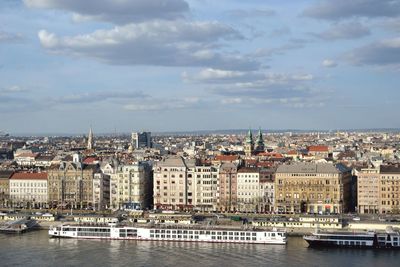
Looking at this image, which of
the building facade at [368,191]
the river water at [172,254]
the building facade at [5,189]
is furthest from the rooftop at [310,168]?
the building facade at [5,189]

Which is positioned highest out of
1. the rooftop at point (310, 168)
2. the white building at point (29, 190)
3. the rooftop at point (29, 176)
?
the rooftop at point (310, 168)

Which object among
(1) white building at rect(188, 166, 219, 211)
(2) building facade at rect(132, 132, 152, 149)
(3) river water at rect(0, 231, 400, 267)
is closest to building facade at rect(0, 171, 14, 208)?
(1) white building at rect(188, 166, 219, 211)

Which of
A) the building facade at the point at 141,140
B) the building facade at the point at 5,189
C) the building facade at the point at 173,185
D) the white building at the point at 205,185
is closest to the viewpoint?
the white building at the point at 205,185

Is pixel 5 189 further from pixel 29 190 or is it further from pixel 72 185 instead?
pixel 72 185

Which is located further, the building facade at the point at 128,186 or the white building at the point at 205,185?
the building facade at the point at 128,186

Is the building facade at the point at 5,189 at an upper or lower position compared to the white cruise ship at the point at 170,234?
upper

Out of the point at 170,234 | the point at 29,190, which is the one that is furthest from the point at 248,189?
the point at 29,190

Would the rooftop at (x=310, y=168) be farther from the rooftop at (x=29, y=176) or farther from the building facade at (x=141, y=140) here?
the building facade at (x=141, y=140)
